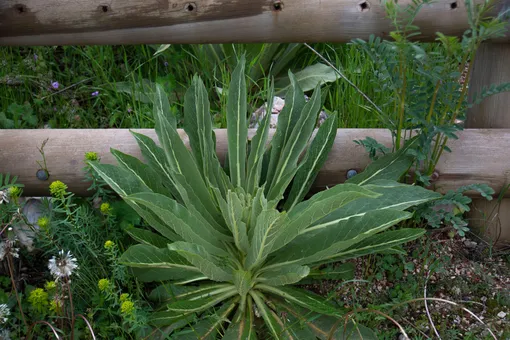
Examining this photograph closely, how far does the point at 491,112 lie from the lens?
2221 mm

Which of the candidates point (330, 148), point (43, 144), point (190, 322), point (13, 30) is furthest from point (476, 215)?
point (13, 30)

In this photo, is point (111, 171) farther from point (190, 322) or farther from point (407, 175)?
point (407, 175)

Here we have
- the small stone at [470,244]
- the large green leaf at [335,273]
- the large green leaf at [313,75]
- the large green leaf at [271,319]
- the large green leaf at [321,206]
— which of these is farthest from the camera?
the large green leaf at [313,75]

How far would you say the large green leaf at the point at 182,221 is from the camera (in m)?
1.49

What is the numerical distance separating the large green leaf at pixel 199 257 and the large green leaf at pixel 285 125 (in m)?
0.47

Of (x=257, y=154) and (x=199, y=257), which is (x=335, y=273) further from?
(x=199, y=257)

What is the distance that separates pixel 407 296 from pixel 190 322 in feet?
2.49

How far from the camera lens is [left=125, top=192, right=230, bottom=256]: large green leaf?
1.49m

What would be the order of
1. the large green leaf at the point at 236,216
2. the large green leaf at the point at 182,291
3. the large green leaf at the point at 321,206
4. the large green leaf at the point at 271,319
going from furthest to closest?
the large green leaf at the point at 182,291 < the large green leaf at the point at 271,319 < the large green leaf at the point at 236,216 < the large green leaf at the point at 321,206

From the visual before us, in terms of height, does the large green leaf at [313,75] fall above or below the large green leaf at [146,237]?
above

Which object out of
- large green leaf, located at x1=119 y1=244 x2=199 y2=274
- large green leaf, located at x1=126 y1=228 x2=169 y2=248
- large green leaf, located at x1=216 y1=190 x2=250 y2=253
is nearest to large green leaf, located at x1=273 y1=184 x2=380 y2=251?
large green leaf, located at x1=216 y1=190 x2=250 y2=253

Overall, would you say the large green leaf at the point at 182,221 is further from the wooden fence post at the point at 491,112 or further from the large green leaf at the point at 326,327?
the wooden fence post at the point at 491,112

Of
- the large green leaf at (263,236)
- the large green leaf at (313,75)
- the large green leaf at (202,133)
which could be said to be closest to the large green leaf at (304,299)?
the large green leaf at (263,236)

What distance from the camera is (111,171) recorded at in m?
1.79
